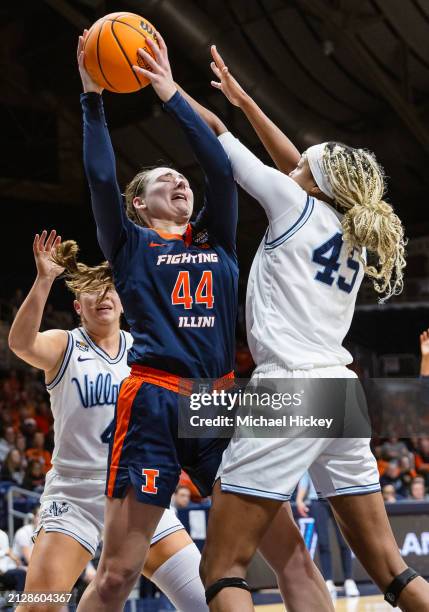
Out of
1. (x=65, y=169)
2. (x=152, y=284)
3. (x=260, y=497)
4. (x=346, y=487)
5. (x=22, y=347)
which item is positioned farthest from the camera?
(x=65, y=169)

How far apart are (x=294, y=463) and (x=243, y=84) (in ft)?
41.3

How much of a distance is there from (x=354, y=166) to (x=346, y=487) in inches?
47.3

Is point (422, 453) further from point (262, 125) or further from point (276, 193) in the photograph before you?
point (276, 193)

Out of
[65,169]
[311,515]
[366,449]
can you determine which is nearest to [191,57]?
[65,169]

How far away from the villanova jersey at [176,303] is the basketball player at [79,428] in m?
0.75

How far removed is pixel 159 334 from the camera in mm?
3482

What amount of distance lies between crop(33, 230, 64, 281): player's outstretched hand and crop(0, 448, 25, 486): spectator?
8.16m

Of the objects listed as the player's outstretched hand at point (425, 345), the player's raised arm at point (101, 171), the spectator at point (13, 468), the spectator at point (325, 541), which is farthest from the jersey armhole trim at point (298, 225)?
the spectator at point (13, 468)

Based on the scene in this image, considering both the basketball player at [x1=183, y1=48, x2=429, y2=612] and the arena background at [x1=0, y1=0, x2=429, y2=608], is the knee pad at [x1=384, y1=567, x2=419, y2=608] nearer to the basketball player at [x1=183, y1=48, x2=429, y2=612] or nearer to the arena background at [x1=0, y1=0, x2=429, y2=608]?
the basketball player at [x1=183, y1=48, x2=429, y2=612]

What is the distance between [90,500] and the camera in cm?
426

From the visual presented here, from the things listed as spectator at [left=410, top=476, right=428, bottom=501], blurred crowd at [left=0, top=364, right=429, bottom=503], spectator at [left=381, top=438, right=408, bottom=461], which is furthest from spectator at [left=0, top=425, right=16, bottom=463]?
spectator at [left=381, top=438, right=408, bottom=461]

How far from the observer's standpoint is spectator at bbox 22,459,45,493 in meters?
11.5

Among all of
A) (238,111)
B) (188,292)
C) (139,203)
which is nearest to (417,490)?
(238,111)

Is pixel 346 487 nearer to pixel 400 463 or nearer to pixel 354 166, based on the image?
pixel 354 166
